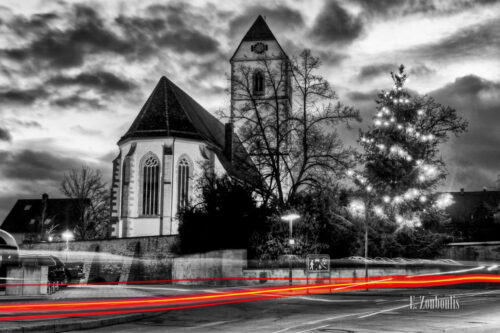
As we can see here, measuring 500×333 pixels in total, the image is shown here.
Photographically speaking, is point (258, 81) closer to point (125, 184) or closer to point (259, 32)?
point (259, 32)

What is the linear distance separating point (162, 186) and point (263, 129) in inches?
619

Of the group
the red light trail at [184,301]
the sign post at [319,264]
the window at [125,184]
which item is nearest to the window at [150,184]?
the window at [125,184]

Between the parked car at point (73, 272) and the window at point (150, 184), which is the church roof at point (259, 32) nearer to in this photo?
the window at point (150, 184)

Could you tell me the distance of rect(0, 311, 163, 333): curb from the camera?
32.9 ft

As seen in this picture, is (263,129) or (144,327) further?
(263,129)

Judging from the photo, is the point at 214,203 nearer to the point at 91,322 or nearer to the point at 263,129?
the point at 263,129

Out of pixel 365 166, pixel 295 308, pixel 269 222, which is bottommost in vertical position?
pixel 295 308


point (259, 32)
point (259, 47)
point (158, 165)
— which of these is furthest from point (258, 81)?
point (158, 165)

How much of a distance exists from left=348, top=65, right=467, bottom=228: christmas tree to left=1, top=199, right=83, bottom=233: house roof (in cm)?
4978

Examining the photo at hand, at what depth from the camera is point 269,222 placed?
1238 inches

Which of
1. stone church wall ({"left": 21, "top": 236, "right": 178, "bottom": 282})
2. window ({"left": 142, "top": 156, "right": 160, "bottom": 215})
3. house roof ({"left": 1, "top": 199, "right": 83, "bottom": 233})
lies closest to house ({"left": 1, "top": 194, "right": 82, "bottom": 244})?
house roof ({"left": 1, "top": 199, "right": 83, "bottom": 233})

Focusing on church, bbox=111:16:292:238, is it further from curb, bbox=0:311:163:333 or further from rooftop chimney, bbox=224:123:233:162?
curb, bbox=0:311:163:333

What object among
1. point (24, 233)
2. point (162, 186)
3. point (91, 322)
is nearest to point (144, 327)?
point (91, 322)

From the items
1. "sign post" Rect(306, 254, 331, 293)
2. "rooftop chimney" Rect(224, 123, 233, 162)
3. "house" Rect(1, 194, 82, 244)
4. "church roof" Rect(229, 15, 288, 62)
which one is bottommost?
"sign post" Rect(306, 254, 331, 293)
